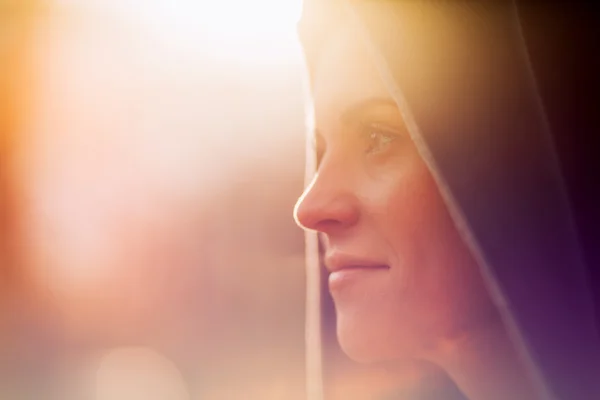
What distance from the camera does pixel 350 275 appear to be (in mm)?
812

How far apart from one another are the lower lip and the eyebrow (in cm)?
23

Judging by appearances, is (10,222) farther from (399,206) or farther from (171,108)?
(399,206)

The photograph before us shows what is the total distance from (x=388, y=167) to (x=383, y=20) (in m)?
0.21

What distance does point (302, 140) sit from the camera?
97 centimetres

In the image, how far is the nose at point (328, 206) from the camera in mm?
821

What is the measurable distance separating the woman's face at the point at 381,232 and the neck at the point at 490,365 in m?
0.02

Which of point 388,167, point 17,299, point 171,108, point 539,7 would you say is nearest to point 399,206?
point 388,167

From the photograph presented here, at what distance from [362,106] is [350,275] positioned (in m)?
0.26

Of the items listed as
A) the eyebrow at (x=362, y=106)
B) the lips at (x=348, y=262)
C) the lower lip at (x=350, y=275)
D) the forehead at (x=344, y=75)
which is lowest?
the lower lip at (x=350, y=275)

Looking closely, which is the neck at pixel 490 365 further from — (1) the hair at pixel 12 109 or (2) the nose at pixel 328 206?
(1) the hair at pixel 12 109

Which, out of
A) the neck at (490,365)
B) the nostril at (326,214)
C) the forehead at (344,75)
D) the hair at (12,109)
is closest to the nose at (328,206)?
the nostril at (326,214)

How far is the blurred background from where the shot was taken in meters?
0.98

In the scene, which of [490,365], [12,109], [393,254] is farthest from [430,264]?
[12,109]

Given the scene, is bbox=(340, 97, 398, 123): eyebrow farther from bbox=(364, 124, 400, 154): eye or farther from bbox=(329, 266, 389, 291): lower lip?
bbox=(329, 266, 389, 291): lower lip
